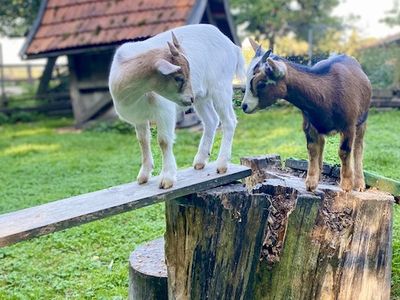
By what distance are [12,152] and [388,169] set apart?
6.25 m

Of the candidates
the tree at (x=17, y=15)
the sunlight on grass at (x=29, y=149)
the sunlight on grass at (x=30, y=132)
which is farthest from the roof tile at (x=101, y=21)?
the tree at (x=17, y=15)

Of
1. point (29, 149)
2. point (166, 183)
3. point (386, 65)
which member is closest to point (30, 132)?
point (29, 149)

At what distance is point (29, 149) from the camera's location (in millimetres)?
9422

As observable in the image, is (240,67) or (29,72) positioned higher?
(240,67)

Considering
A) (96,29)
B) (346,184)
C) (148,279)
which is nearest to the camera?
(346,184)

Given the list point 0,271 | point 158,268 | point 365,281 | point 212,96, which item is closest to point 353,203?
point 365,281

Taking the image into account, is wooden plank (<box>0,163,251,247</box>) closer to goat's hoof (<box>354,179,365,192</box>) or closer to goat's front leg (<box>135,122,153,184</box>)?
goat's front leg (<box>135,122,153,184</box>)

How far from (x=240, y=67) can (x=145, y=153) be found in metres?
0.78

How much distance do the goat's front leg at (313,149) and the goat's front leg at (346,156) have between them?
0.10 meters

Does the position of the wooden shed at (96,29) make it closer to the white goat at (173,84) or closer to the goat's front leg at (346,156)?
the white goat at (173,84)

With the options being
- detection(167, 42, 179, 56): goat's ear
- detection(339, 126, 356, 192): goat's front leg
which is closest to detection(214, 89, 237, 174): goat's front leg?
detection(167, 42, 179, 56): goat's ear

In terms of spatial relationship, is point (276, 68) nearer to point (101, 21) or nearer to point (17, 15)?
point (101, 21)

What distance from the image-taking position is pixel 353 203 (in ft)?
9.13

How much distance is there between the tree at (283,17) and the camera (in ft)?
57.5
